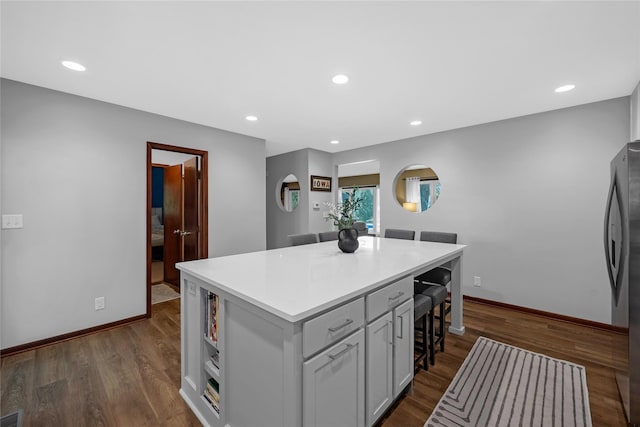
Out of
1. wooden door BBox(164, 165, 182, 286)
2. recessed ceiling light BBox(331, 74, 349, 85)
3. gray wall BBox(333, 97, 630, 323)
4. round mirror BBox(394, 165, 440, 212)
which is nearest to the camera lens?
recessed ceiling light BBox(331, 74, 349, 85)

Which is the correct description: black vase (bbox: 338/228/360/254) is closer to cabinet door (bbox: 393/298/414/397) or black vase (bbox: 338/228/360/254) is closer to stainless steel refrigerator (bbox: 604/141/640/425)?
cabinet door (bbox: 393/298/414/397)

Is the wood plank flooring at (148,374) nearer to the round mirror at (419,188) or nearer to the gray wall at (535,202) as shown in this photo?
the gray wall at (535,202)

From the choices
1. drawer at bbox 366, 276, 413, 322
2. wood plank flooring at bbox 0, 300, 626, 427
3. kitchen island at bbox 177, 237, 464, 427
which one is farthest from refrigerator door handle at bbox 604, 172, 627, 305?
drawer at bbox 366, 276, 413, 322

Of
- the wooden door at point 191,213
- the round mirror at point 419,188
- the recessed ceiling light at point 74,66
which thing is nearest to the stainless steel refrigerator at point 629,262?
the recessed ceiling light at point 74,66

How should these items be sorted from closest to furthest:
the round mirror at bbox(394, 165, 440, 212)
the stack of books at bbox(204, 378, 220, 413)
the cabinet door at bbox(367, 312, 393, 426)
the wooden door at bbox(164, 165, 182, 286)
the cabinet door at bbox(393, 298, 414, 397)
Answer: the cabinet door at bbox(367, 312, 393, 426)
the stack of books at bbox(204, 378, 220, 413)
the cabinet door at bbox(393, 298, 414, 397)
the wooden door at bbox(164, 165, 182, 286)
the round mirror at bbox(394, 165, 440, 212)

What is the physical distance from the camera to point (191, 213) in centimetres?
385

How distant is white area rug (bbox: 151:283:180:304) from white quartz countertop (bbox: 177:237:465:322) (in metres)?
2.35

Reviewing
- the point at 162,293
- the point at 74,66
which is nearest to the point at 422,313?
the point at 74,66

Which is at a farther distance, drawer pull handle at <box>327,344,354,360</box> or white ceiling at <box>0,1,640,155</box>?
white ceiling at <box>0,1,640,155</box>

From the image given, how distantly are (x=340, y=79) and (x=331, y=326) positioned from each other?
6.67 ft

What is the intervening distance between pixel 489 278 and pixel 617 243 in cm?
193

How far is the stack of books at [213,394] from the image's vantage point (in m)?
1.50

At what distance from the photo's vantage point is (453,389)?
6.07ft

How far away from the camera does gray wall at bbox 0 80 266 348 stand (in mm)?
2334
